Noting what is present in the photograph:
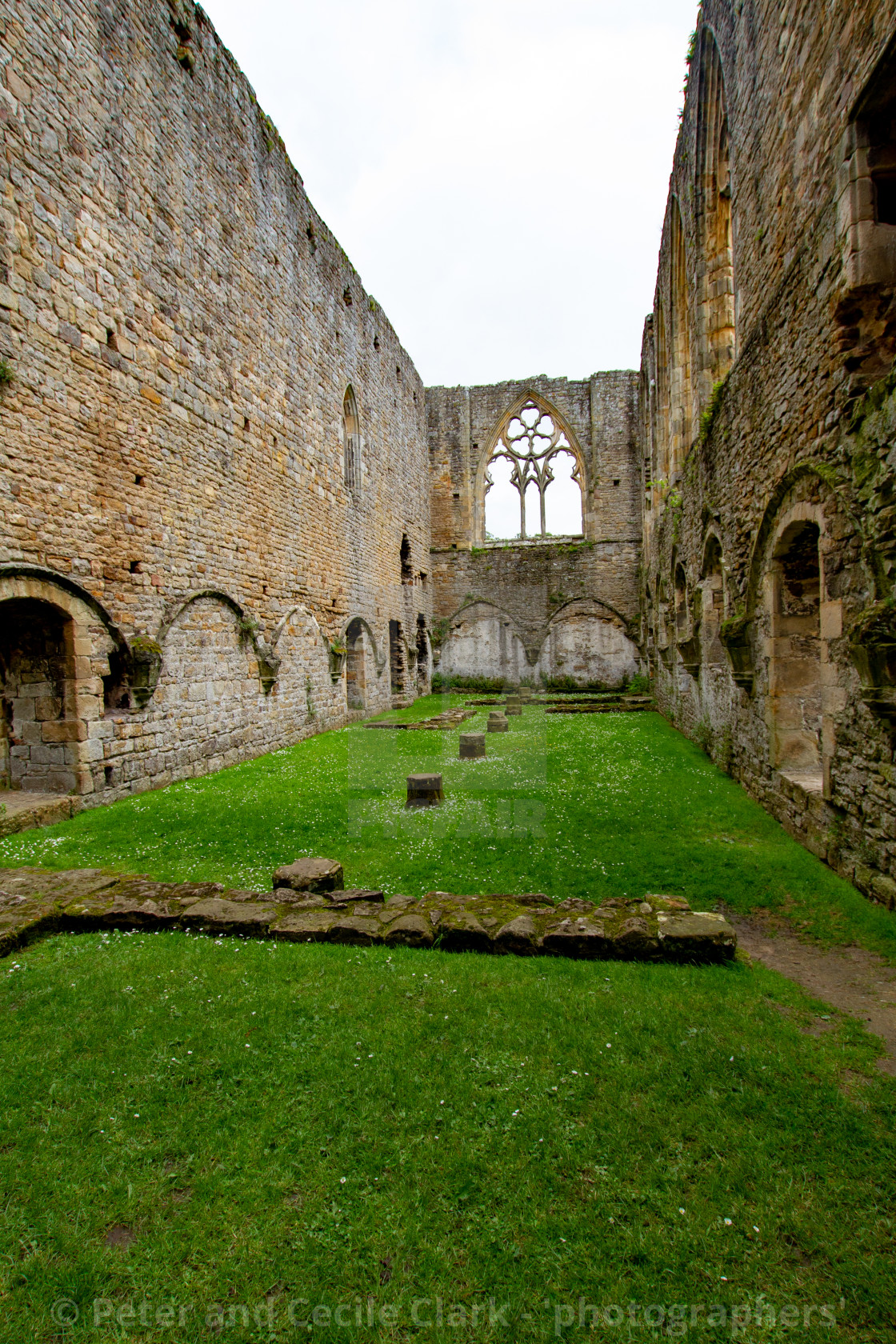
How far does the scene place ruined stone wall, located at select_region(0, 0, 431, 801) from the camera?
21.3 ft

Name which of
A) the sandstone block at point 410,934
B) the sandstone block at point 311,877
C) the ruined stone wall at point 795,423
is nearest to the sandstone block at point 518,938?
the sandstone block at point 410,934

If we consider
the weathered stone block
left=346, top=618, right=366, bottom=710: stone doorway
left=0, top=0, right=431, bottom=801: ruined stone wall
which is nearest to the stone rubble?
left=0, top=0, right=431, bottom=801: ruined stone wall

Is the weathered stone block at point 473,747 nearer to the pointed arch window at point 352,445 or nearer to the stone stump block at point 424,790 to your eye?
Answer: the stone stump block at point 424,790

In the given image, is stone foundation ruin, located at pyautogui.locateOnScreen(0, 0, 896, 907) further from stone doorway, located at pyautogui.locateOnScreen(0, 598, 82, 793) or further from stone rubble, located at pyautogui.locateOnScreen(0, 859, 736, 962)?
stone rubble, located at pyautogui.locateOnScreen(0, 859, 736, 962)

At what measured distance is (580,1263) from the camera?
1816mm

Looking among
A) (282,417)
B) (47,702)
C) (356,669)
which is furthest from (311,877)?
(356,669)

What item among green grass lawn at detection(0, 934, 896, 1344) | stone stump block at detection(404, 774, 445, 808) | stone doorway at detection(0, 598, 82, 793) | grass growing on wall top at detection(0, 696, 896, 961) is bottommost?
green grass lawn at detection(0, 934, 896, 1344)

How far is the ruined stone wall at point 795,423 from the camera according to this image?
421cm

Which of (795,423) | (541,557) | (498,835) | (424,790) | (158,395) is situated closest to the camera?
(795,423)

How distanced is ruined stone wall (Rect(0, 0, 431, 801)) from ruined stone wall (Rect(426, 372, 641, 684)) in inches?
377

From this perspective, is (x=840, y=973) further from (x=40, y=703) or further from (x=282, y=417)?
(x=282, y=417)

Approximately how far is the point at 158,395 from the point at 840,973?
30.0 ft

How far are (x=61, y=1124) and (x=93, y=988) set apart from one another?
1.03 meters

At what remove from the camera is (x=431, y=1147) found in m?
2.23
